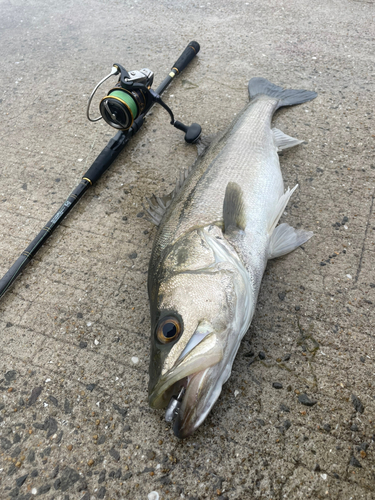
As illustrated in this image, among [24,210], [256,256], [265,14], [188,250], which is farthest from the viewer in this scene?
[265,14]

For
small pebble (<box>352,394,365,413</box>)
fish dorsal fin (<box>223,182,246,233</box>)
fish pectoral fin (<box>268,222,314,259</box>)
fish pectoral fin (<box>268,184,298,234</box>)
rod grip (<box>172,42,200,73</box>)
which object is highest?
rod grip (<box>172,42,200,73</box>)

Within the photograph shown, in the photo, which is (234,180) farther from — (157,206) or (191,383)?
(191,383)

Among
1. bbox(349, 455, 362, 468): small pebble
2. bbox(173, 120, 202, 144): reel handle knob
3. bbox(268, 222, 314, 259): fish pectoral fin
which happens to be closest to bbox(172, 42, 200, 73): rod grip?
bbox(173, 120, 202, 144): reel handle knob

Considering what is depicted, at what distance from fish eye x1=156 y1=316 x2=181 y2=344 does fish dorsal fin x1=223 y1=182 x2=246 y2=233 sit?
792 millimetres

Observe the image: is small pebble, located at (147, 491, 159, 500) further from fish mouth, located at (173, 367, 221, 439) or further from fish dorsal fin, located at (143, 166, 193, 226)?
fish dorsal fin, located at (143, 166, 193, 226)

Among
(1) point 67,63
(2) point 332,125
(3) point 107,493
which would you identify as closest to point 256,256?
(3) point 107,493

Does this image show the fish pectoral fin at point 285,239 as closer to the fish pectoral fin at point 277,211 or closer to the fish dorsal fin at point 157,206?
the fish pectoral fin at point 277,211

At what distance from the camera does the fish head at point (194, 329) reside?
156cm

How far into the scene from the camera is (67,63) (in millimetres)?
4621

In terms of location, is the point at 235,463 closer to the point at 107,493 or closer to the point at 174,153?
the point at 107,493

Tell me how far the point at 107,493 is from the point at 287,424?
106 centimetres

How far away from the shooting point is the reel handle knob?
132 inches

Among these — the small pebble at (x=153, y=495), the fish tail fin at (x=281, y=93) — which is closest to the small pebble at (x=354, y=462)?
the small pebble at (x=153, y=495)

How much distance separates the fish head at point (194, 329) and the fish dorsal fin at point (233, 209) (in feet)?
0.98
